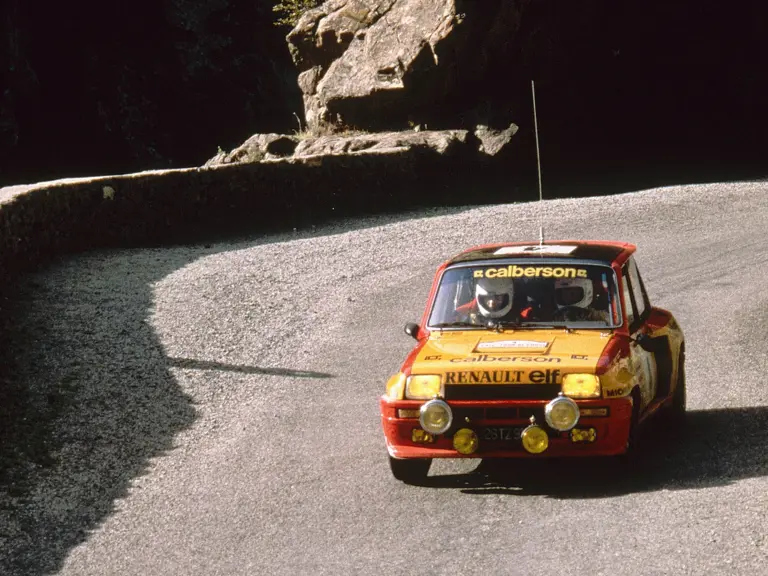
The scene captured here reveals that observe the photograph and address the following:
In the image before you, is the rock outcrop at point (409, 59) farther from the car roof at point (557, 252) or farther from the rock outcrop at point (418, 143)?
the car roof at point (557, 252)

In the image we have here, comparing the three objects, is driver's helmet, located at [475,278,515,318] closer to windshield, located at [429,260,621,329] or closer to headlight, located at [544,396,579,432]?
windshield, located at [429,260,621,329]

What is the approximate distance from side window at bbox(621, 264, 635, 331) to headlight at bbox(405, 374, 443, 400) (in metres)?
1.65

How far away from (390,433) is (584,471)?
4.72 ft

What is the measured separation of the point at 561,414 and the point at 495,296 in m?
1.46

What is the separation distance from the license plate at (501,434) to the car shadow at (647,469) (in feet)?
1.36

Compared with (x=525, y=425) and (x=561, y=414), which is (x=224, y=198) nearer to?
(x=525, y=425)

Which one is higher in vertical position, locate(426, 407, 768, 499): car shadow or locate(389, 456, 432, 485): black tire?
locate(389, 456, 432, 485): black tire

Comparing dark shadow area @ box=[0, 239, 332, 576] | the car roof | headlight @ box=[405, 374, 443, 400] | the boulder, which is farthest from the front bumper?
the boulder

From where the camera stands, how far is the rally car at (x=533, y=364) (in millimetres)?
7480

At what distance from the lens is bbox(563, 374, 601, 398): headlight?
24.5 ft

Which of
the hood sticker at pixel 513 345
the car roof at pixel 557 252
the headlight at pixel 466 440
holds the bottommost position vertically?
the headlight at pixel 466 440

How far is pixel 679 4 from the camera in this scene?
31.4m

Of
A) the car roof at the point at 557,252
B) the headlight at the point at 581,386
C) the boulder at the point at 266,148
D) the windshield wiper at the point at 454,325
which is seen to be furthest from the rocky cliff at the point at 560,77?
the headlight at the point at 581,386

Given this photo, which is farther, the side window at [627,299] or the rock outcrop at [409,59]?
the rock outcrop at [409,59]
